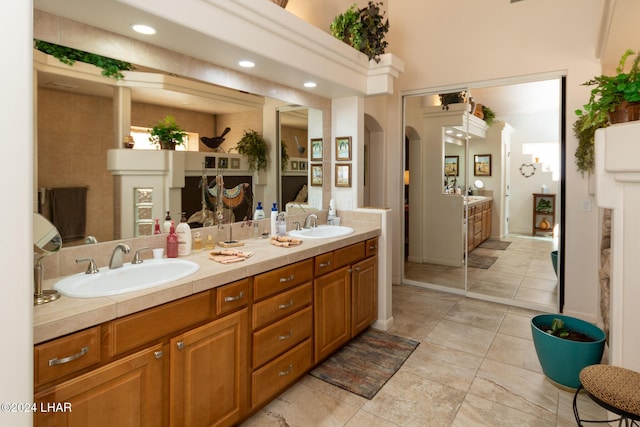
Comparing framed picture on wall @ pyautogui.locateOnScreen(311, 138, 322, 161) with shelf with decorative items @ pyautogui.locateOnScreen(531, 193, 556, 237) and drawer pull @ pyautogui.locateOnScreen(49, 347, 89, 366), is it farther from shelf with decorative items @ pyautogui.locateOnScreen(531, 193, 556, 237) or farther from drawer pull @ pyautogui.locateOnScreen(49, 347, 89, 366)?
drawer pull @ pyautogui.locateOnScreen(49, 347, 89, 366)

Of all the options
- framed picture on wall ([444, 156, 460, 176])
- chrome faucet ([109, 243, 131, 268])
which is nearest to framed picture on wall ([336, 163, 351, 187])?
framed picture on wall ([444, 156, 460, 176])

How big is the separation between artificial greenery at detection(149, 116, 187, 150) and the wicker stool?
99.7 inches

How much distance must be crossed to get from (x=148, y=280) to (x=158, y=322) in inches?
18.7

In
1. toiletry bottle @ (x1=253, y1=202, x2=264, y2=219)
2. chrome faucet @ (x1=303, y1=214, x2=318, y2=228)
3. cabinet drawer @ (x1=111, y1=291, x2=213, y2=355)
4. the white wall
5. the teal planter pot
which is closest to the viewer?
the white wall

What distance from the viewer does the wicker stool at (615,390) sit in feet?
4.39

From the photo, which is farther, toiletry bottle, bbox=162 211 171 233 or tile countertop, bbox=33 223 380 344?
toiletry bottle, bbox=162 211 171 233

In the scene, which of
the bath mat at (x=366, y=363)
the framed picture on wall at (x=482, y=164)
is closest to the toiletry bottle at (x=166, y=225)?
the bath mat at (x=366, y=363)

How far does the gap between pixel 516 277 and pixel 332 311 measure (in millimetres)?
2744

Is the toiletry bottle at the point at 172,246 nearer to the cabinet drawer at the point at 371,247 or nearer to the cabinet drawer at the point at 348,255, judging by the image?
the cabinet drawer at the point at 348,255

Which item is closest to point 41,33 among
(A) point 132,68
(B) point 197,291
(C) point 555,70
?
(A) point 132,68

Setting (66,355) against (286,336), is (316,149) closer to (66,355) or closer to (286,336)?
(286,336)

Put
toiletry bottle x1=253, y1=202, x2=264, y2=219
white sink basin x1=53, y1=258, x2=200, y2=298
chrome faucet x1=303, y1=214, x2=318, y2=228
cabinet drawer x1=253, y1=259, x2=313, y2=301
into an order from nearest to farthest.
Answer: white sink basin x1=53, y1=258, x2=200, y2=298 < cabinet drawer x1=253, y1=259, x2=313, y2=301 < toiletry bottle x1=253, y1=202, x2=264, y2=219 < chrome faucet x1=303, y1=214, x2=318, y2=228

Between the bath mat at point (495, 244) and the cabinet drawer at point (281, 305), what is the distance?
117 inches

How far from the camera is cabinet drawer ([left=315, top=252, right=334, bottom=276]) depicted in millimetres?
2635
